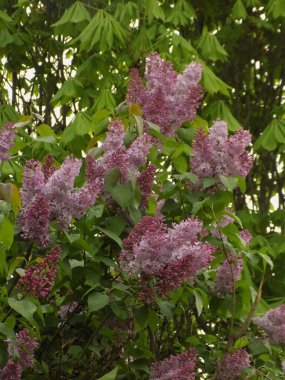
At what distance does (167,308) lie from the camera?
2.48m

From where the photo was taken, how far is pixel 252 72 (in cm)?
675

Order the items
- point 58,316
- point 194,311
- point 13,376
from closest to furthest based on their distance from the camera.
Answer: point 13,376 < point 58,316 < point 194,311

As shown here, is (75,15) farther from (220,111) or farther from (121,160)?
(121,160)

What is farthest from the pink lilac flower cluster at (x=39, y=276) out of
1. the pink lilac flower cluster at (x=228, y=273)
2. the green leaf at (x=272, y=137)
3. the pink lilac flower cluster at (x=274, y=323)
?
the green leaf at (x=272, y=137)

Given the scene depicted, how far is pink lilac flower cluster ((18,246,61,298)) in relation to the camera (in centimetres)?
219

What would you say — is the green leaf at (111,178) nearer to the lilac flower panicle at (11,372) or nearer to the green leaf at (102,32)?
the lilac flower panicle at (11,372)

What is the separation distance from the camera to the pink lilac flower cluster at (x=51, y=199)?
224cm

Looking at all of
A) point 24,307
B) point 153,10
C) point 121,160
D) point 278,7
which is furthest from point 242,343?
point 278,7

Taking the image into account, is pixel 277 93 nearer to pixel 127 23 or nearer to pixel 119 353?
pixel 127 23

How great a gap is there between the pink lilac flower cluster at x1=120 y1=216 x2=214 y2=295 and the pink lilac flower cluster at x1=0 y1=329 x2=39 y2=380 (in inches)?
12.6

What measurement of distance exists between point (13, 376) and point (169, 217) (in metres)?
0.73

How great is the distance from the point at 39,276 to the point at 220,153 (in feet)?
1.97

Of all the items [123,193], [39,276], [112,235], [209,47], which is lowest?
[39,276]

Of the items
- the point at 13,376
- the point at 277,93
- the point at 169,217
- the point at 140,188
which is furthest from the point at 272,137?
the point at 13,376
